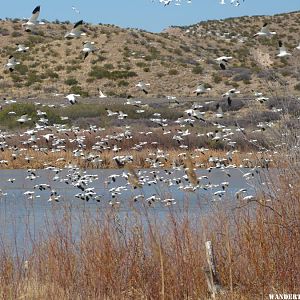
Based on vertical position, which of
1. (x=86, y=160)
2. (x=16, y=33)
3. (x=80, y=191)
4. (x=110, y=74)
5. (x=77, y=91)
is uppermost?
(x=16, y=33)

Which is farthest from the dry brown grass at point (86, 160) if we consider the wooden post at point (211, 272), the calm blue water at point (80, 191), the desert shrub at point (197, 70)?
the desert shrub at point (197, 70)

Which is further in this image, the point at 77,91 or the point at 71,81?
the point at 71,81

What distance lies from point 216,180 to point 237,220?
1334 centimetres

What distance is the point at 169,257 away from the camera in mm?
9344

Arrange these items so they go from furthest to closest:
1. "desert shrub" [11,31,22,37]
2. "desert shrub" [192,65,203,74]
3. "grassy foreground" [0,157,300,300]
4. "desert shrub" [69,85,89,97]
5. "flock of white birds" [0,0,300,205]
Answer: "desert shrub" [11,31,22,37] → "desert shrub" [192,65,203,74] → "desert shrub" [69,85,89,97] → "flock of white birds" [0,0,300,205] → "grassy foreground" [0,157,300,300]

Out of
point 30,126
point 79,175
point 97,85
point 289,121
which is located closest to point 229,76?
point 97,85

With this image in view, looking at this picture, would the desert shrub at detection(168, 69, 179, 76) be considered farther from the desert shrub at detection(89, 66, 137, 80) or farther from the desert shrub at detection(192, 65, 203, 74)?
the desert shrub at detection(89, 66, 137, 80)

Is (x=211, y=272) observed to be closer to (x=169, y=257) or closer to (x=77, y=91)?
(x=169, y=257)

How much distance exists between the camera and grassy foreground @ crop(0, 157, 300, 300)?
8922mm

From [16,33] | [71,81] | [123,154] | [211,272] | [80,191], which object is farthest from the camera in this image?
[16,33]

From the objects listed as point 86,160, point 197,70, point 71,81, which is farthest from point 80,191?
point 197,70

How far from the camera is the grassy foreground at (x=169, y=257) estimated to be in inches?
351

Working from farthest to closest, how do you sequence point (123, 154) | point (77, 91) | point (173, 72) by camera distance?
1. point (173, 72)
2. point (77, 91)
3. point (123, 154)

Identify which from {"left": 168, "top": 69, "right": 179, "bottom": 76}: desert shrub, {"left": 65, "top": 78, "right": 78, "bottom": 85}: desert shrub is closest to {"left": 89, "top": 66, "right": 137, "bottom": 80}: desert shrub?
{"left": 65, "top": 78, "right": 78, "bottom": 85}: desert shrub
